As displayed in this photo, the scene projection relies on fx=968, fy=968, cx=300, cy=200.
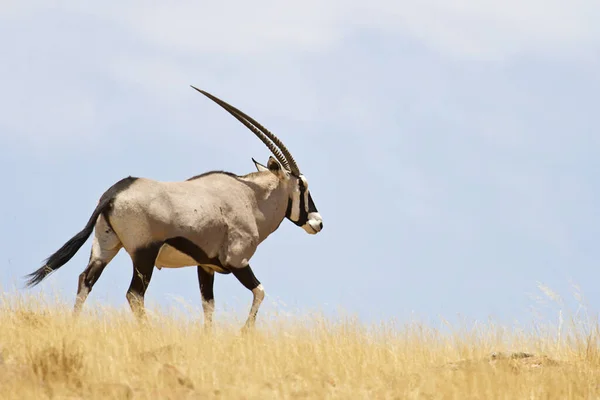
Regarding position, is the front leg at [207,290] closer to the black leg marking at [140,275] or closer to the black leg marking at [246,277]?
the black leg marking at [246,277]

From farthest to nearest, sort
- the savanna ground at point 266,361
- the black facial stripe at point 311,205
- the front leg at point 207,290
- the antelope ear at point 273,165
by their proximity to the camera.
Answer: the black facial stripe at point 311,205
the antelope ear at point 273,165
the front leg at point 207,290
the savanna ground at point 266,361

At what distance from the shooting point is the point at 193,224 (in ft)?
37.4

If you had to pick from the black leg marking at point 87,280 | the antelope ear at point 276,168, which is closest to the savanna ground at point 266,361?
the black leg marking at point 87,280

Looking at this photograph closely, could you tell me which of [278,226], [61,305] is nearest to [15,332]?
[61,305]

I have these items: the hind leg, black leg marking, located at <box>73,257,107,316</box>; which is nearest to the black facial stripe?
the hind leg

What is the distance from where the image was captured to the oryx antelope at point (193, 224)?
36.3 ft

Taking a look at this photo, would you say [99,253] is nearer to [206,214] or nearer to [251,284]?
[206,214]

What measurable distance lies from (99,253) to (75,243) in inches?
15.6

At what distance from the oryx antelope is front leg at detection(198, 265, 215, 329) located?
0.5 inches

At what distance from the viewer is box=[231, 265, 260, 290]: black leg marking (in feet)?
39.4

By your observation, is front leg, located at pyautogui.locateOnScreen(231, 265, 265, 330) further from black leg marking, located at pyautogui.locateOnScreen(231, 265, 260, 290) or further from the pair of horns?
the pair of horns

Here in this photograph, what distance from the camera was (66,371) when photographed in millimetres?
7199

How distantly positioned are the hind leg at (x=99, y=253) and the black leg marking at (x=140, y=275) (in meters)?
0.35

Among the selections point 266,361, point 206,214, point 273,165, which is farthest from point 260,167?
point 266,361
